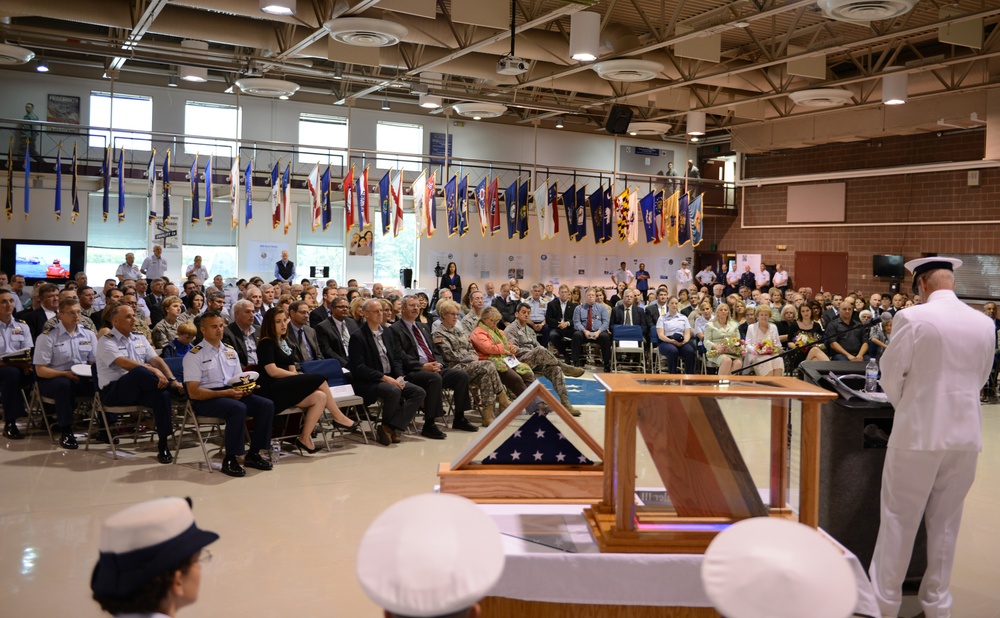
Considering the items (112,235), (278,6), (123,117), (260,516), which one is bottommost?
(260,516)

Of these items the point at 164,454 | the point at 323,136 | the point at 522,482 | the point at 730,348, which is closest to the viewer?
the point at 522,482

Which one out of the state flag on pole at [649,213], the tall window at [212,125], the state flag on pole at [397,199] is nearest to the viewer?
the state flag on pole at [397,199]

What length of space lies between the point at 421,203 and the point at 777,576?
16643mm

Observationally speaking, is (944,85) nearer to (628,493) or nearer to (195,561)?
(628,493)

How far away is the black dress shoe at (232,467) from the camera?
20.2 ft

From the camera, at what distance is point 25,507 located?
5.23 meters

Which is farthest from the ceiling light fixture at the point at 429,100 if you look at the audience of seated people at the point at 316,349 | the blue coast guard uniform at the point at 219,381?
the blue coast guard uniform at the point at 219,381

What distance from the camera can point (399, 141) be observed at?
21.1 m

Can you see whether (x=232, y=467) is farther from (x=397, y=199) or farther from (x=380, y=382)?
(x=397, y=199)

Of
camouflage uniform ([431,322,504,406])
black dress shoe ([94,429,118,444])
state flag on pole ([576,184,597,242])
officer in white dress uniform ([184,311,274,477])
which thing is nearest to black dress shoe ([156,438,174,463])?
officer in white dress uniform ([184,311,274,477])

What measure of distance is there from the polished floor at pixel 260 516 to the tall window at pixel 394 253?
1341 cm

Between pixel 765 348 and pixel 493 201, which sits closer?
pixel 765 348

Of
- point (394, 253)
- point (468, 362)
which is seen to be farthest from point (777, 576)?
point (394, 253)

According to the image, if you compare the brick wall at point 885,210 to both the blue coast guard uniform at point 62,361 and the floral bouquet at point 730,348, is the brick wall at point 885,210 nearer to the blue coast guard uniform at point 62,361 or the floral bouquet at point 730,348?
the floral bouquet at point 730,348
